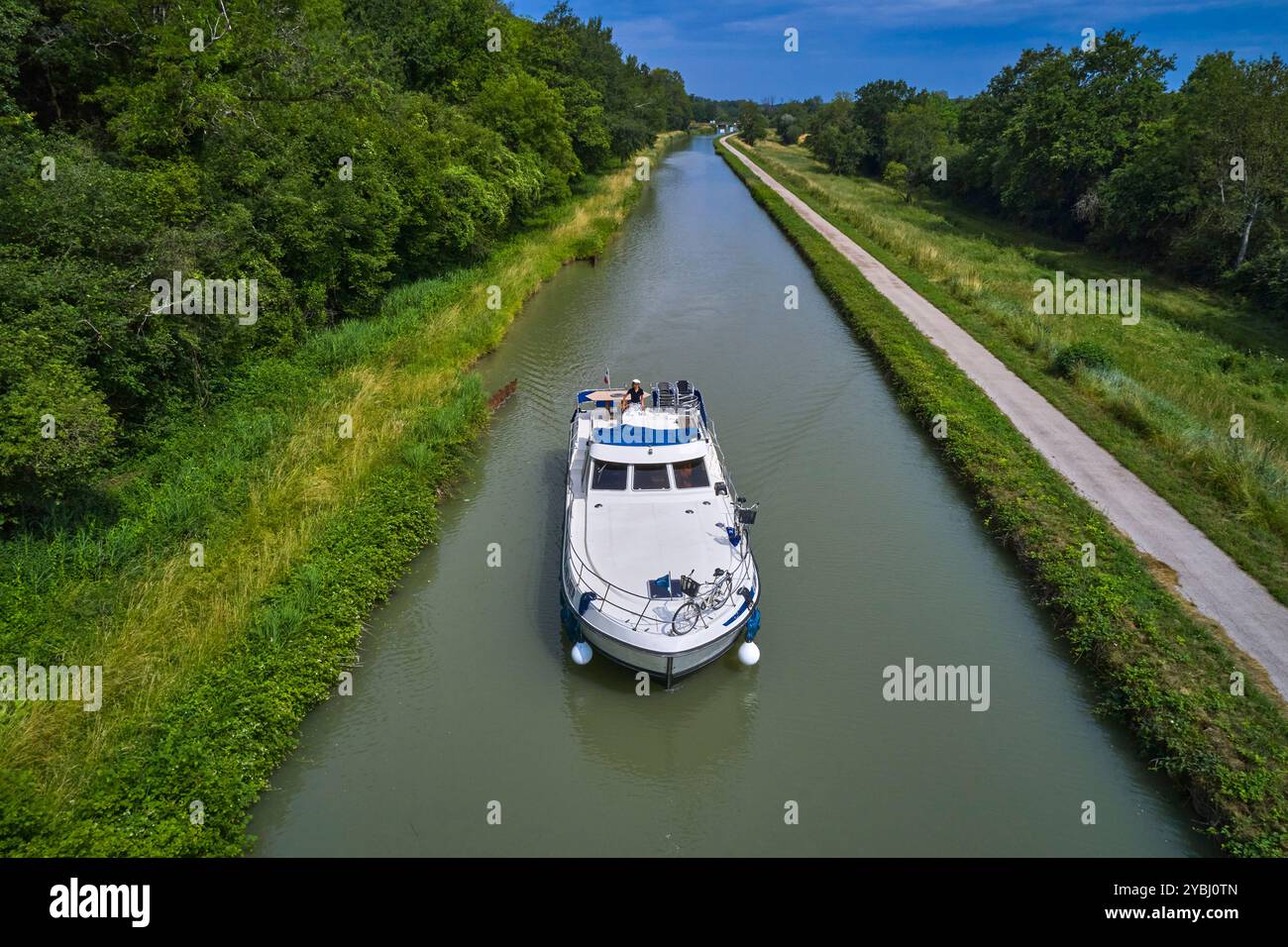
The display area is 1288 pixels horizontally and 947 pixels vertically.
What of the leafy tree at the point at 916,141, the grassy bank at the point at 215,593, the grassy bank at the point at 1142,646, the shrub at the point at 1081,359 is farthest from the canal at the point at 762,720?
the leafy tree at the point at 916,141

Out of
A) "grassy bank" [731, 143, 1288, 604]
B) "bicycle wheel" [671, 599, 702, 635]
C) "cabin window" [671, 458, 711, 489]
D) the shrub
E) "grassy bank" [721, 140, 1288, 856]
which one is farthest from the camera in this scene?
the shrub

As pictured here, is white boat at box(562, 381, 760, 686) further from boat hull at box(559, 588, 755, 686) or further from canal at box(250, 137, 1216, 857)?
canal at box(250, 137, 1216, 857)

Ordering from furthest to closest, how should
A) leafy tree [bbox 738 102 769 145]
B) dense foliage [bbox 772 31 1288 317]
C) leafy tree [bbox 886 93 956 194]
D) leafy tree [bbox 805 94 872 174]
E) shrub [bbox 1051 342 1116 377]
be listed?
leafy tree [bbox 738 102 769 145]
leafy tree [bbox 805 94 872 174]
leafy tree [bbox 886 93 956 194]
dense foliage [bbox 772 31 1288 317]
shrub [bbox 1051 342 1116 377]

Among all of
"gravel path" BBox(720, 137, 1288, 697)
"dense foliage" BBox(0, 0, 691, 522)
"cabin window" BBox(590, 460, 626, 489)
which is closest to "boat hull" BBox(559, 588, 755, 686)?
"cabin window" BBox(590, 460, 626, 489)

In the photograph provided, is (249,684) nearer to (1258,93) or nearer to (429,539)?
(429,539)

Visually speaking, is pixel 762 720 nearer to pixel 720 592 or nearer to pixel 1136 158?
pixel 720 592

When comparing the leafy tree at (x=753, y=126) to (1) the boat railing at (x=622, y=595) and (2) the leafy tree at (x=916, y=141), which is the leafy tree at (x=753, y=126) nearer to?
(2) the leafy tree at (x=916, y=141)
